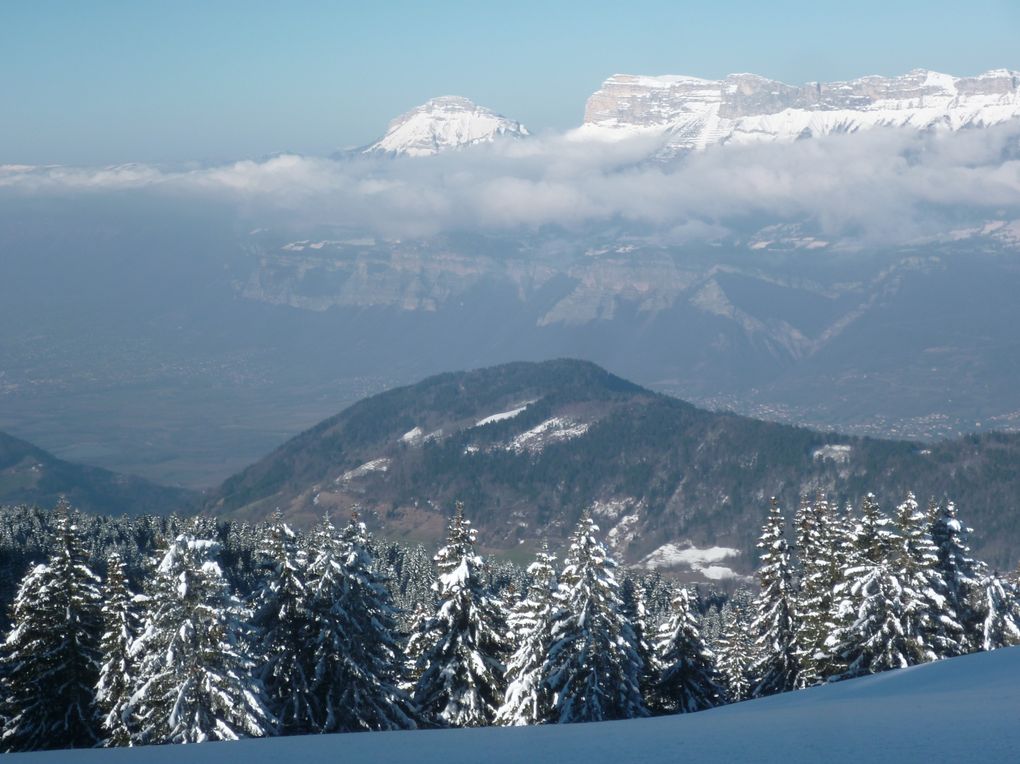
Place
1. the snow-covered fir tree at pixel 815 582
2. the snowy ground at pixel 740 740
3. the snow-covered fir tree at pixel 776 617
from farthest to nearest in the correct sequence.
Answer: the snow-covered fir tree at pixel 776 617
the snow-covered fir tree at pixel 815 582
the snowy ground at pixel 740 740

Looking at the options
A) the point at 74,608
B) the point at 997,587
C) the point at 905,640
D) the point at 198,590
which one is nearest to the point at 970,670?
the point at 905,640

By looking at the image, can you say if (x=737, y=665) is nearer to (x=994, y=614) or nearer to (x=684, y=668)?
(x=684, y=668)

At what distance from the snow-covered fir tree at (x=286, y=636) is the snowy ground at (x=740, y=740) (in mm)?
10831

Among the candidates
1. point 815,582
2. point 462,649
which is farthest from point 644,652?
point 462,649

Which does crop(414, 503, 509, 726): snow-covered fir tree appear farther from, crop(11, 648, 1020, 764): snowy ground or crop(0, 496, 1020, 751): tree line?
crop(11, 648, 1020, 764): snowy ground

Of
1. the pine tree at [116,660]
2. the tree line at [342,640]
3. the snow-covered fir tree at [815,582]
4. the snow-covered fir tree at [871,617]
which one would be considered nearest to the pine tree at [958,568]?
the tree line at [342,640]

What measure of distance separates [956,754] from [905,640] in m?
22.1

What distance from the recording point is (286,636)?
3688 centimetres

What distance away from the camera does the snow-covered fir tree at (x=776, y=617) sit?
47188 mm

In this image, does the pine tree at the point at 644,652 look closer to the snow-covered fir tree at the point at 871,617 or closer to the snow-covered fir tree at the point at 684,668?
the snow-covered fir tree at the point at 684,668

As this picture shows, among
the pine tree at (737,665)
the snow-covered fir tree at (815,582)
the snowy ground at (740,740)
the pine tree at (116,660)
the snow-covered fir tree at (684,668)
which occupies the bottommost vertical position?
the pine tree at (737,665)

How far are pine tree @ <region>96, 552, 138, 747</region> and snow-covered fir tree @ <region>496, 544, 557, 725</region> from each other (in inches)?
487

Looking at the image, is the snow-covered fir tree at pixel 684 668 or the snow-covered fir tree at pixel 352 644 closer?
the snow-covered fir tree at pixel 352 644

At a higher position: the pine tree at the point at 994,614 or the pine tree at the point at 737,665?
the pine tree at the point at 994,614
